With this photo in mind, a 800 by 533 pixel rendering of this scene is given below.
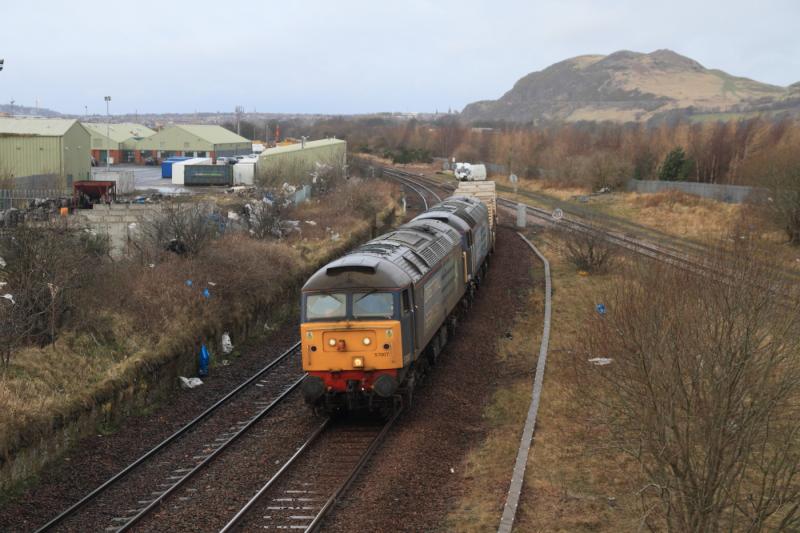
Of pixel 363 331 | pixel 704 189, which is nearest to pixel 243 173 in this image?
pixel 704 189

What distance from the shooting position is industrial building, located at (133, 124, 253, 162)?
85.4 m

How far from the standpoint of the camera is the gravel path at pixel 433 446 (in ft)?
40.9

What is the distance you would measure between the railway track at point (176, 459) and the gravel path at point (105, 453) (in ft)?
1.10

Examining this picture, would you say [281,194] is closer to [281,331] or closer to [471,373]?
[281,331]

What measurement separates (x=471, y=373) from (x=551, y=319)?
630cm

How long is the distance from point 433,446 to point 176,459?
4869 millimetres

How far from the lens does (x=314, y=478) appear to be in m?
14.0

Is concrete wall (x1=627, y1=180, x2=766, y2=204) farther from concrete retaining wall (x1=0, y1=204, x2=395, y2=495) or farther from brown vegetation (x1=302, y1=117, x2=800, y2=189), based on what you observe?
concrete retaining wall (x1=0, y1=204, x2=395, y2=495)

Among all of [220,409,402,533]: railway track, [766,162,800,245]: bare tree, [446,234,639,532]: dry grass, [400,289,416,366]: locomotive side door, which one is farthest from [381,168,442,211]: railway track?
[220,409,402,533]: railway track

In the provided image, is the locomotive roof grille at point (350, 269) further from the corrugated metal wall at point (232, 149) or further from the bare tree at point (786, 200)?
the corrugated metal wall at point (232, 149)

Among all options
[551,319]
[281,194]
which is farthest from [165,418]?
[281,194]

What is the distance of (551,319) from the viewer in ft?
84.0

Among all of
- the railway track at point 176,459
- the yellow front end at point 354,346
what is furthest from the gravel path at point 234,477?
the yellow front end at point 354,346

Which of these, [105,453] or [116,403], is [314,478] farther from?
[116,403]
